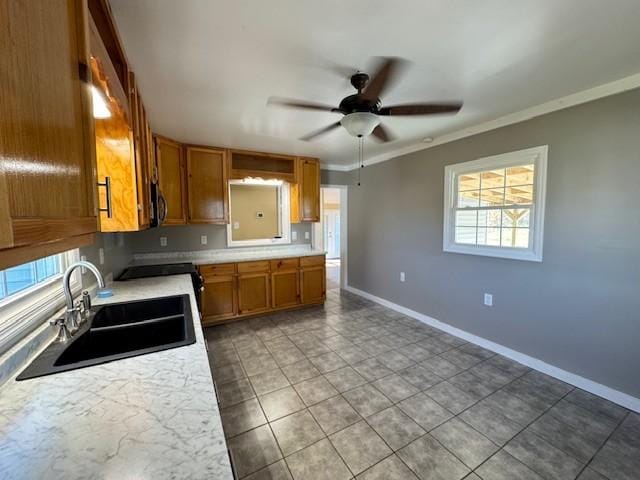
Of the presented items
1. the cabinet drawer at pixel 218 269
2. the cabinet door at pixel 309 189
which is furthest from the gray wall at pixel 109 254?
the cabinet door at pixel 309 189

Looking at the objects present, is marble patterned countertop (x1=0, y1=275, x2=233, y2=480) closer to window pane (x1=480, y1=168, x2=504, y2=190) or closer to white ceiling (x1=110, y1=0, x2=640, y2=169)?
white ceiling (x1=110, y1=0, x2=640, y2=169)

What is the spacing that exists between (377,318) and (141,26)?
3638 mm

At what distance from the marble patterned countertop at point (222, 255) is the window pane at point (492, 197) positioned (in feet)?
7.42

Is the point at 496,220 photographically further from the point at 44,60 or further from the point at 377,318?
the point at 44,60

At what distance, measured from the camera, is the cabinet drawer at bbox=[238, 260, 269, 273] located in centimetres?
367

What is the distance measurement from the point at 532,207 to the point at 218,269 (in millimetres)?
3505

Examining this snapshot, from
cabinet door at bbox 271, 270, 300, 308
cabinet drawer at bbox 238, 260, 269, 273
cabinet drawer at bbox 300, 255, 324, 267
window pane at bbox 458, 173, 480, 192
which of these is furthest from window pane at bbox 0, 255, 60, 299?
window pane at bbox 458, 173, 480, 192

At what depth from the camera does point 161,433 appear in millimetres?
690

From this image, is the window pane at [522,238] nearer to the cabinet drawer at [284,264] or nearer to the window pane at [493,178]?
the window pane at [493,178]

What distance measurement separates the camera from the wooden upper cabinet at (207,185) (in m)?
3.49

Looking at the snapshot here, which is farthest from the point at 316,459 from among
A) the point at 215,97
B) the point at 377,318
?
the point at 215,97

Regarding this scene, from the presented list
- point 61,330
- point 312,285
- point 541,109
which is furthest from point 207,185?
point 541,109

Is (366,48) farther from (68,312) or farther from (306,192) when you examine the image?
(306,192)

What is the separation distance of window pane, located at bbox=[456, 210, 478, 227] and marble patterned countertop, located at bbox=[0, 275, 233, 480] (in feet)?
9.86
